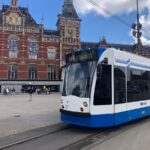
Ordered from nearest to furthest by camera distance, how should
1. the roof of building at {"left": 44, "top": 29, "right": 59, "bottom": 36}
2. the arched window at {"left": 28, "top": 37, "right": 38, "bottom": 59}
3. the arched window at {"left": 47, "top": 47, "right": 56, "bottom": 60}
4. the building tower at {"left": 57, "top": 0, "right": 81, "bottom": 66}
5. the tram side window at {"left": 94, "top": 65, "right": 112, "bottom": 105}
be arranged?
the tram side window at {"left": 94, "top": 65, "right": 112, "bottom": 105}
the arched window at {"left": 28, "top": 37, "right": 38, "bottom": 59}
the arched window at {"left": 47, "top": 47, "right": 56, "bottom": 60}
the building tower at {"left": 57, "top": 0, "right": 81, "bottom": 66}
the roof of building at {"left": 44, "top": 29, "right": 59, "bottom": 36}

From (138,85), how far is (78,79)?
3264 mm

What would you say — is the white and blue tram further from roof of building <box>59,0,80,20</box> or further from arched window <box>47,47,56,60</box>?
roof of building <box>59,0,80,20</box>

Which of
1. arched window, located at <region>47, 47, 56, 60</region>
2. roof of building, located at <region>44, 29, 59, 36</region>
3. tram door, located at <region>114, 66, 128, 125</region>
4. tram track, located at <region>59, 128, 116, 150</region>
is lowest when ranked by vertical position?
tram track, located at <region>59, 128, 116, 150</region>

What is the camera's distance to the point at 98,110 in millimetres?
9977

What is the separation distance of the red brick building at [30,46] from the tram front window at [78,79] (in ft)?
159

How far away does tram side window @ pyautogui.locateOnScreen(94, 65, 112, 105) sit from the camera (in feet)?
32.9

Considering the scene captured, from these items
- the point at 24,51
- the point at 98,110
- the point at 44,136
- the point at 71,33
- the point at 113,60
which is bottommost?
the point at 44,136

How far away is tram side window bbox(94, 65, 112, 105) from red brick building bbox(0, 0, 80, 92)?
162ft

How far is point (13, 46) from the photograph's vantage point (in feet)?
195

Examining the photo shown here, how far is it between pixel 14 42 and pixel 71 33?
1296 cm

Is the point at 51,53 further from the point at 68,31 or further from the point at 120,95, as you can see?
the point at 120,95

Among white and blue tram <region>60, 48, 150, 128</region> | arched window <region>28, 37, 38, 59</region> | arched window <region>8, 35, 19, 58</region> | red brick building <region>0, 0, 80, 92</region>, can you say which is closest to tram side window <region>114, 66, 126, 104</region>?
white and blue tram <region>60, 48, 150, 128</region>

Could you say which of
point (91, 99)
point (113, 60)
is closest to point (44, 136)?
point (91, 99)

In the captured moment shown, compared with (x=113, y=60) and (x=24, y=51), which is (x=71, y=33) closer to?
(x=24, y=51)
